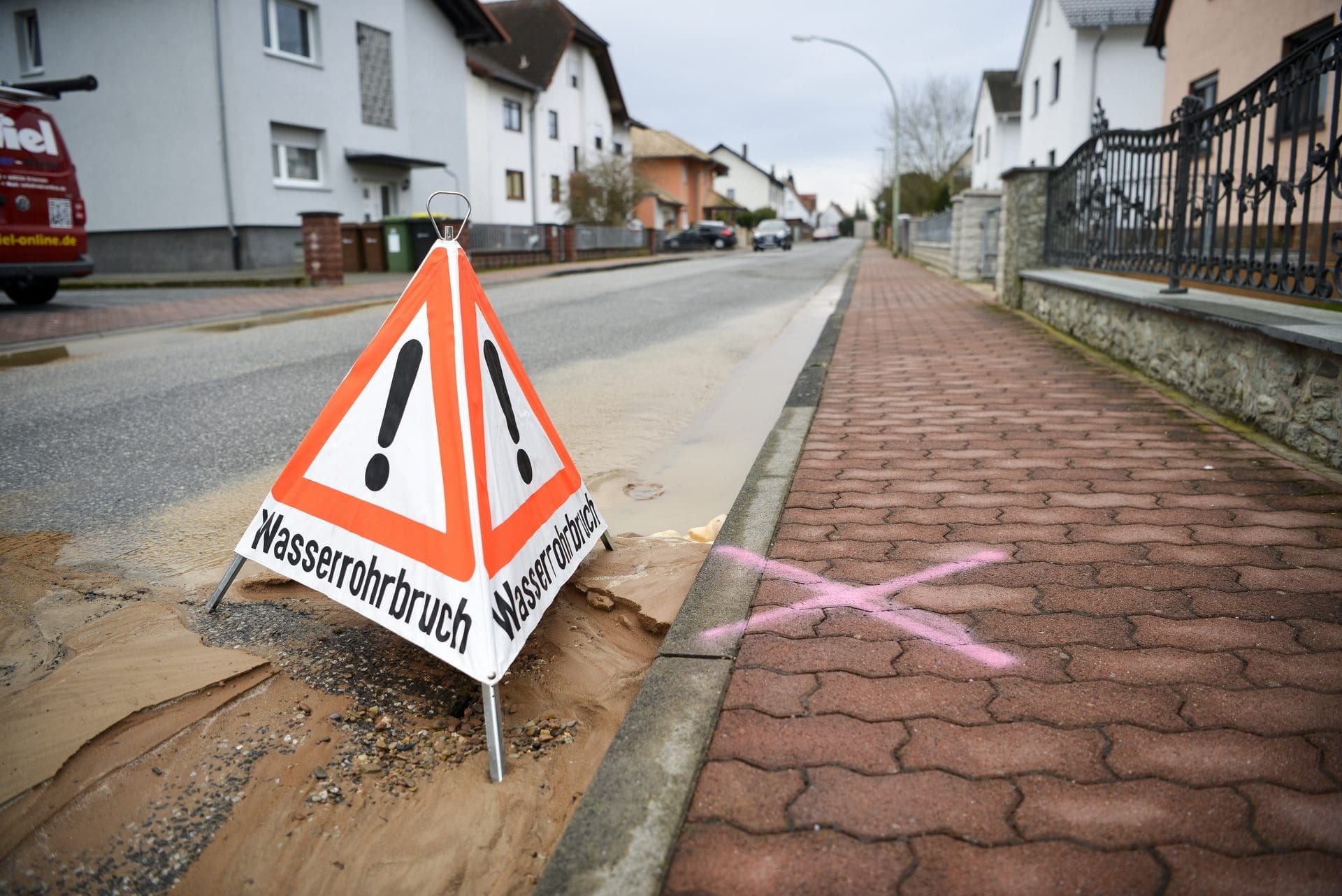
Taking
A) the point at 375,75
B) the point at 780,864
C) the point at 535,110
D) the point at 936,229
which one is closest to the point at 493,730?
the point at 780,864

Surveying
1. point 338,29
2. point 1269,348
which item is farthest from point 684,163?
point 1269,348

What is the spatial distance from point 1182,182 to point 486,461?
6.18 meters

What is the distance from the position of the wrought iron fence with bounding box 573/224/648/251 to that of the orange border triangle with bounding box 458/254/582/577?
28.3 m

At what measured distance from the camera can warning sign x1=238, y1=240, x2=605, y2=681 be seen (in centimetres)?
247

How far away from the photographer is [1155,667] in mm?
2498

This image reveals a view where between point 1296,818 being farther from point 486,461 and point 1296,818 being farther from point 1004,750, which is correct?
point 486,461

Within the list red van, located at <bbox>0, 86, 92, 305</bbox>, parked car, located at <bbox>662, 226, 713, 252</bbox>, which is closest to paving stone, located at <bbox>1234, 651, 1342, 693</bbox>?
red van, located at <bbox>0, 86, 92, 305</bbox>

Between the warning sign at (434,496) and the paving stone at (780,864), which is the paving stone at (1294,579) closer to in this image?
the paving stone at (780,864)

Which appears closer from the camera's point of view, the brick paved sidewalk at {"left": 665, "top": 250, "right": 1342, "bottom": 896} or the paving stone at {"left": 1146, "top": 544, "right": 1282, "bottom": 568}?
the brick paved sidewalk at {"left": 665, "top": 250, "right": 1342, "bottom": 896}

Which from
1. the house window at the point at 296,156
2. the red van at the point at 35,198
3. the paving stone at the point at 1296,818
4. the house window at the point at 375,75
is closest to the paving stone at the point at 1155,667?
the paving stone at the point at 1296,818

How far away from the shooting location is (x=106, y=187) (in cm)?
2323

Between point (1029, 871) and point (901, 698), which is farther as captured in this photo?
point (901, 698)

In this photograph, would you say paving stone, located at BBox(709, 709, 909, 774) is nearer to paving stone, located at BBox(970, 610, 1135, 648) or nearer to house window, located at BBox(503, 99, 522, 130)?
paving stone, located at BBox(970, 610, 1135, 648)

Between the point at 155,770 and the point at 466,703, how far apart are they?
29.6 inches
